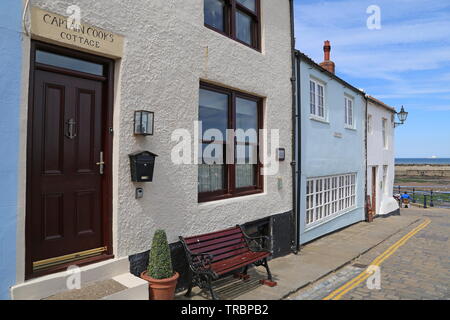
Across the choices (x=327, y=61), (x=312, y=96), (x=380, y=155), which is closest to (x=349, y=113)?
(x=327, y=61)

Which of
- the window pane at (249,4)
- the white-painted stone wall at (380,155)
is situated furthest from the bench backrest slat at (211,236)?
the white-painted stone wall at (380,155)

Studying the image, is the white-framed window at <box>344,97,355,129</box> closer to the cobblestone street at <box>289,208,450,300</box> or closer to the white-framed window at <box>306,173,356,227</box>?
the white-framed window at <box>306,173,356,227</box>

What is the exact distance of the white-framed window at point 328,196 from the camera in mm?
9539

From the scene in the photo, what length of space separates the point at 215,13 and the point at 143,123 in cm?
321

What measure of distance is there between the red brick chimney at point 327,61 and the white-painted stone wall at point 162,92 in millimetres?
6929

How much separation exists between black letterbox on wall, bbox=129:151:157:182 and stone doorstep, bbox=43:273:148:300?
131 centimetres

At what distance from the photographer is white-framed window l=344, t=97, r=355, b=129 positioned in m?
12.2

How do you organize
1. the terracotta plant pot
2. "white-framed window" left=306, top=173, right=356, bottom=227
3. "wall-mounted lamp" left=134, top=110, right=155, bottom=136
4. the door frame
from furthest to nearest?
"white-framed window" left=306, top=173, right=356, bottom=227 → "wall-mounted lamp" left=134, top=110, right=155, bottom=136 → the terracotta plant pot → the door frame

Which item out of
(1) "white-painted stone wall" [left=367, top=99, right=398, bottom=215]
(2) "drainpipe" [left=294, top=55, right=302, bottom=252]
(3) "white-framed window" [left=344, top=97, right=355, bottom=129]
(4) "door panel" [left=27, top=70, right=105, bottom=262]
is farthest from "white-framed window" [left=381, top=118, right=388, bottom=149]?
(4) "door panel" [left=27, top=70, right=105, bottom=262]

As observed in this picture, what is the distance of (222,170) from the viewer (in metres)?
6.38

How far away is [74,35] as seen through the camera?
12.5 ft
